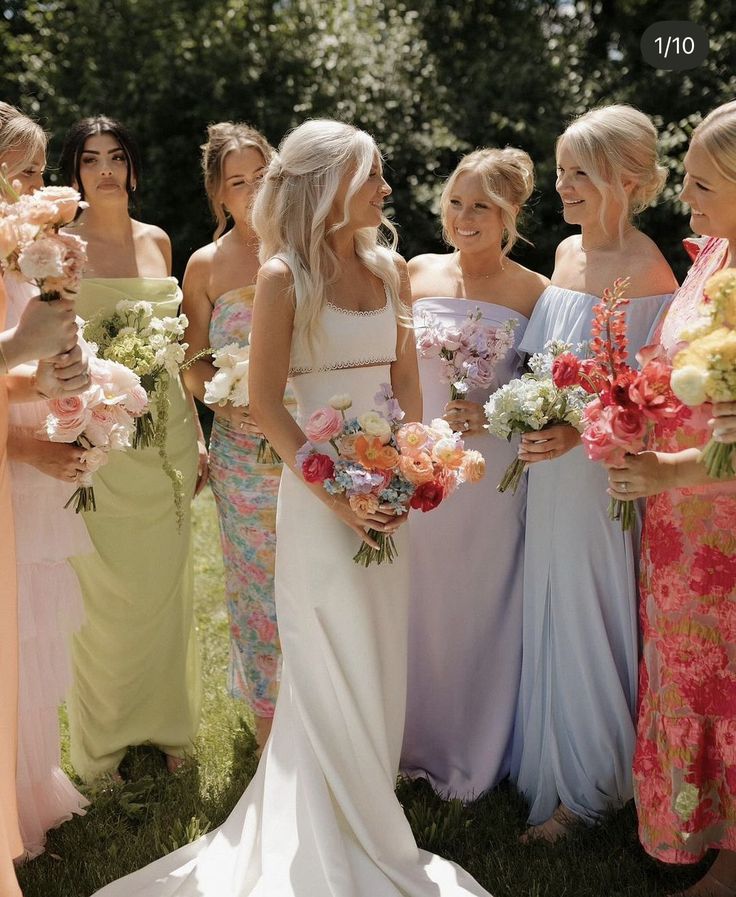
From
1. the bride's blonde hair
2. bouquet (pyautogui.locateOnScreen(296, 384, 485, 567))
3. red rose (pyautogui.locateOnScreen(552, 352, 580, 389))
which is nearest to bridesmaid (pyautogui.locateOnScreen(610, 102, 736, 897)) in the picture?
red rose (pyautogui.locateOnScreen(552, 352, 580, 389))

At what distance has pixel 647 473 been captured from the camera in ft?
11.1

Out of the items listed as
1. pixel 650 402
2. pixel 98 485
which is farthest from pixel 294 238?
pixel 98 485

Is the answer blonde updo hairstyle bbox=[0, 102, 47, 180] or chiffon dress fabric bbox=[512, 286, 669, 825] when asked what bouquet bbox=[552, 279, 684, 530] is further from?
blonde updo hairstyle bbox=[0, 102, 47, 180]

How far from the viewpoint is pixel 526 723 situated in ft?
14.9

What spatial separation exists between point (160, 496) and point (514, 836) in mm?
2151

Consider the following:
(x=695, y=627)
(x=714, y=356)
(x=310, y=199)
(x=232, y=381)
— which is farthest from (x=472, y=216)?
(x=695, y=627)

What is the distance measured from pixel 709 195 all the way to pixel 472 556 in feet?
6.07

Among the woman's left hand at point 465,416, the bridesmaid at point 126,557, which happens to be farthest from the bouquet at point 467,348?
the bridesmaid at point 126,557

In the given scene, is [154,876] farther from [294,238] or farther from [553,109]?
[553,109]

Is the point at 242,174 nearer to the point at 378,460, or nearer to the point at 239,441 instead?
the point at 239,441

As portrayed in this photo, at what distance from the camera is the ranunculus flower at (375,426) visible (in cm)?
348

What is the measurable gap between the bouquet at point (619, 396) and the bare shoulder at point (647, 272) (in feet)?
2.05

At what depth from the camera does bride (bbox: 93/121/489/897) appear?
12.0ft

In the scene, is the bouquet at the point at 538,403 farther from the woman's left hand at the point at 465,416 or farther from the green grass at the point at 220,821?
the green grass at the point at 220,821
